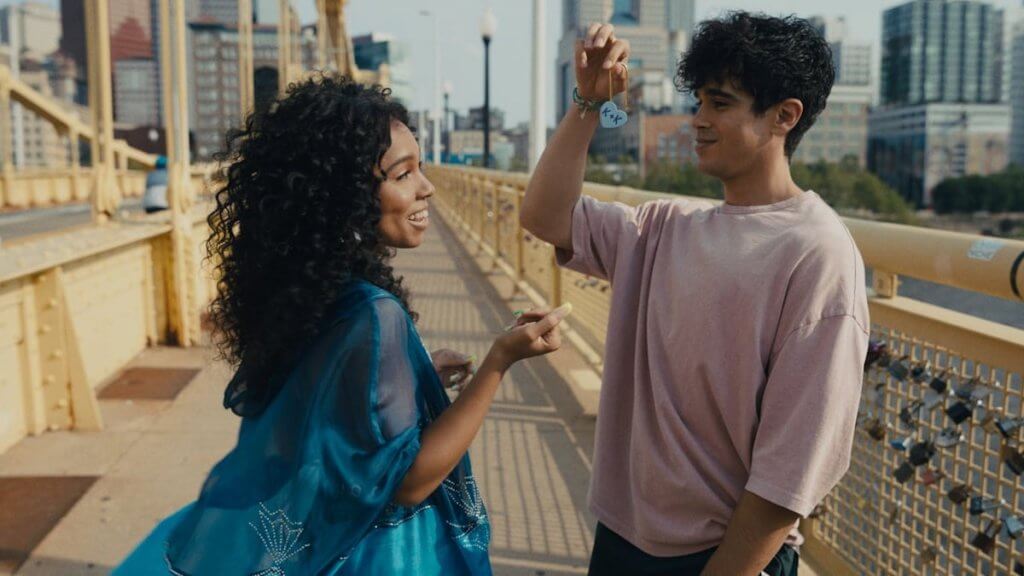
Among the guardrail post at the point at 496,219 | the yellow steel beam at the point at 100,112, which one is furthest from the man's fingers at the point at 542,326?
the guardrail post at the point at 496,219

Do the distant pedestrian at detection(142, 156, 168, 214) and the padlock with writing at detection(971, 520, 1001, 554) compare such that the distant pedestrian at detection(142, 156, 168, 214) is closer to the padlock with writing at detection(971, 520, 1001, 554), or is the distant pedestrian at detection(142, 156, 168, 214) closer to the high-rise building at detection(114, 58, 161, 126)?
the padlock with writing at detection(971, 520, 1001, 554)

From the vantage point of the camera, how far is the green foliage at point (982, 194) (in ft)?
355

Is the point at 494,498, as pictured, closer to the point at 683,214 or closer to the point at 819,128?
the point at 683,214

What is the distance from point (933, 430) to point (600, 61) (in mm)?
1186

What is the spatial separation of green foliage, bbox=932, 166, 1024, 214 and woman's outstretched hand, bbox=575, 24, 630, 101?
381 ft

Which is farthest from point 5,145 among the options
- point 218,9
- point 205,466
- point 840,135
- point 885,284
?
point 840,135

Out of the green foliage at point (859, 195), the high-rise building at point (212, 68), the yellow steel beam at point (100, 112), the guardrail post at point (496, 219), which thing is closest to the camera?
the yellow steel beam at point (100, 112)

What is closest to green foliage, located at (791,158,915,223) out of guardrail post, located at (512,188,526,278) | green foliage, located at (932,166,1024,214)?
green foliage, located at (932,166,1024,214)

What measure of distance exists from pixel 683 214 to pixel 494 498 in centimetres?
275

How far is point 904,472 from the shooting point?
2.48m

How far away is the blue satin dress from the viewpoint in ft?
5.32

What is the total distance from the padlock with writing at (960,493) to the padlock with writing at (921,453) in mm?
117

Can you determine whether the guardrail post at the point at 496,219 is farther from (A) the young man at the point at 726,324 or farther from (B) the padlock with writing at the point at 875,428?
(A) the young man at the point at 726,324

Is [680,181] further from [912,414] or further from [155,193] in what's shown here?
[912,414]
